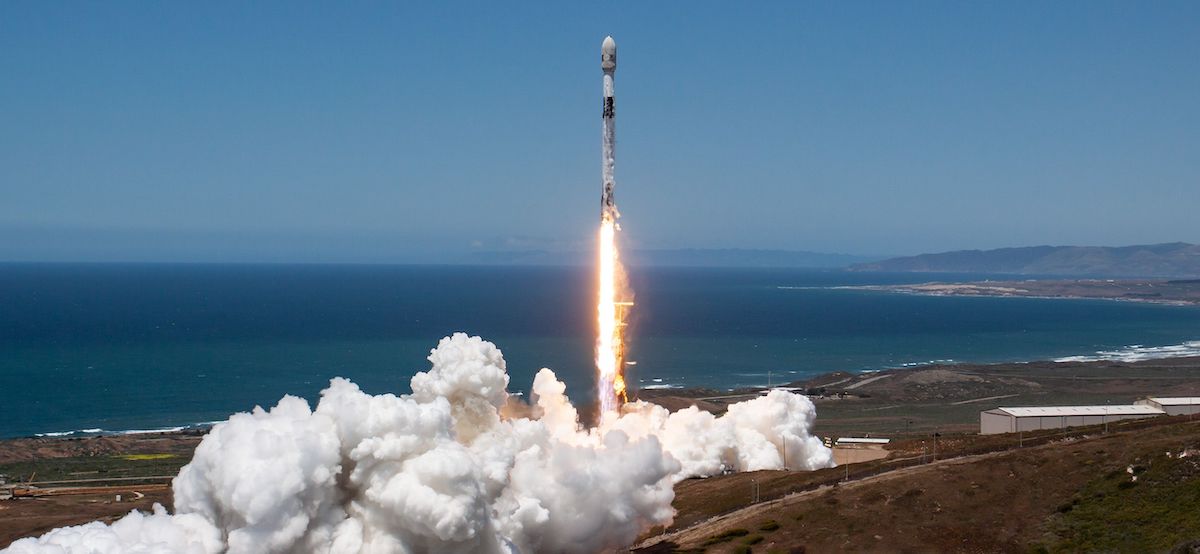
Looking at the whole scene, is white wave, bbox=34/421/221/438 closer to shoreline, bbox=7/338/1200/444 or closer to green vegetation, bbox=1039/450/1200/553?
shoreline, bbox=7/338/1200/444

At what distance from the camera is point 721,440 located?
277ft

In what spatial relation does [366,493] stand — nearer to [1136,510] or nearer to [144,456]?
[1136,510]

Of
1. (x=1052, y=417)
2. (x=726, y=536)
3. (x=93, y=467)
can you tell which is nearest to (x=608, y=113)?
(x=726, y=536)

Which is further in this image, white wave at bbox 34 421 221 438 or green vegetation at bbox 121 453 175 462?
white wave at bbox 34 421 221 438

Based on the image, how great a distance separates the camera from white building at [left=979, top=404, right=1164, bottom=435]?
93625 millimetres

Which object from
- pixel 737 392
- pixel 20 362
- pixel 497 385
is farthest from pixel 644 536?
pixel 20 362

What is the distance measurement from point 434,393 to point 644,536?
15199 millimetres

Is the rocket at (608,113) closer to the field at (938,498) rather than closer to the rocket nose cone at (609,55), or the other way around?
the rocket nose cone at (609,55)

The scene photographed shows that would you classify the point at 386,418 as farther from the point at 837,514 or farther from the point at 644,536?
the point at 837,514

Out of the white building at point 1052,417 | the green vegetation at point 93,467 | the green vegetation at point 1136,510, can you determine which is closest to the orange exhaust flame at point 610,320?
the green vegetation at point 1136,510

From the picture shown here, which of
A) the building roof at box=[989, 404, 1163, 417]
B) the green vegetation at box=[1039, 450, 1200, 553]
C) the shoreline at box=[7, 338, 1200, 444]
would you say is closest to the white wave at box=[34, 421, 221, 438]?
the shoreline at box=[7, 338, 1200, 444]

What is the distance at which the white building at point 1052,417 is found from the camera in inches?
3686

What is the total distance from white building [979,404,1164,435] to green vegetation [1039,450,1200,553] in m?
28.0

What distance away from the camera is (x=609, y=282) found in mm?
76688
